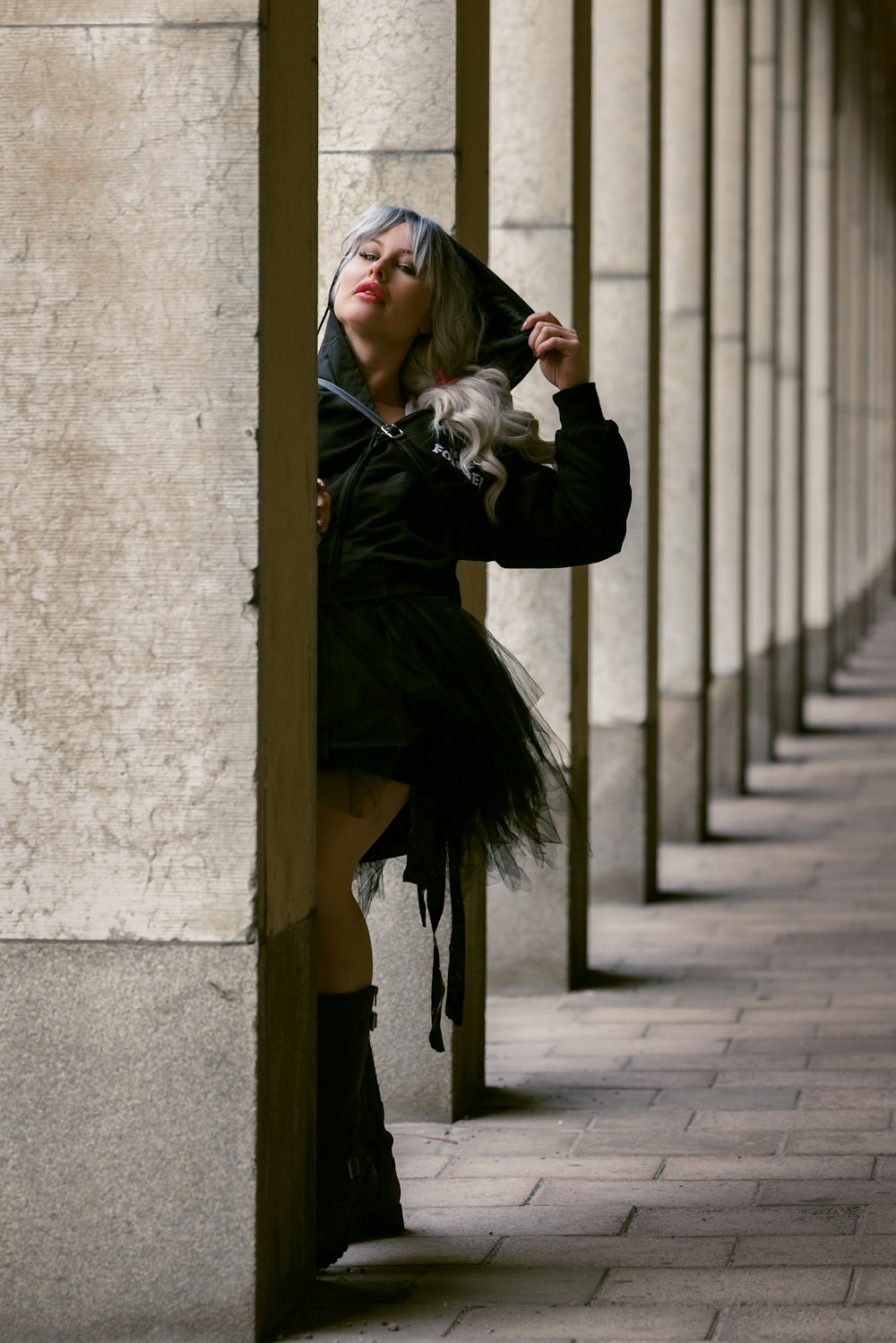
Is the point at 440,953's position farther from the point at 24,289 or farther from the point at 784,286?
the point at 784,286

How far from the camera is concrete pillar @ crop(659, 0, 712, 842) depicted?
1000 cm

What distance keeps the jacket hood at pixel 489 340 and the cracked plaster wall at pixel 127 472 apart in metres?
0.90

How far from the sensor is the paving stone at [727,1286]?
3945 millimetres

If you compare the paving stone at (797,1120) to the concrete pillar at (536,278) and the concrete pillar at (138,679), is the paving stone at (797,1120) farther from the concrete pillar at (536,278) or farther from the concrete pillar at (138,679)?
the concrete pillar at (138,679)

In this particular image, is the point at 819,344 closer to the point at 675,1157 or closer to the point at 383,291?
the point at 675,1157

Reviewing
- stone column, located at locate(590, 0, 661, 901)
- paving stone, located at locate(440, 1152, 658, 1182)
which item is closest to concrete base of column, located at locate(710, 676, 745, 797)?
stone column, located at locate(590, 0, 661, 901)

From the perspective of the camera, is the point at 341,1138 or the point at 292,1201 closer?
the point at 292,1201

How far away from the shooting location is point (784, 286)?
1521 centimetres

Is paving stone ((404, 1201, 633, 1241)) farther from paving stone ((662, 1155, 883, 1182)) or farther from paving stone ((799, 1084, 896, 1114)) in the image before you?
paving stone ((799, 1084, 896, 1114))

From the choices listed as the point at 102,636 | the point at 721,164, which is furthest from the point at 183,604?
the point at 721,164

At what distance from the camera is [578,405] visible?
4.33 m

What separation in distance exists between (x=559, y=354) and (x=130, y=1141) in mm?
1683

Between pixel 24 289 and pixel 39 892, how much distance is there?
3.13ft

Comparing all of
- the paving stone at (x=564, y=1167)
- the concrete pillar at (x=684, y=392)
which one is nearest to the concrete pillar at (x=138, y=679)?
the paving stone at (x=564, y=1167)
